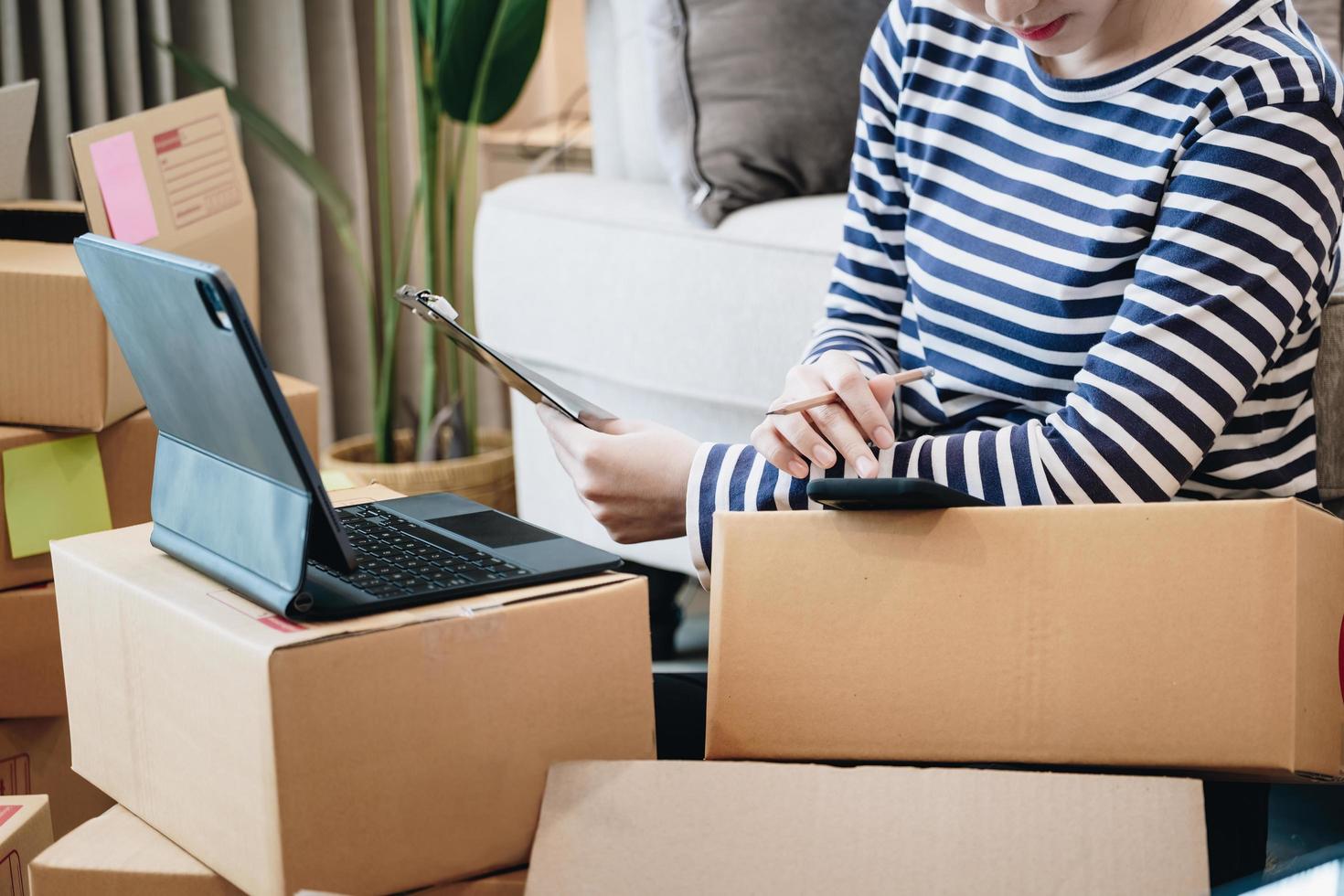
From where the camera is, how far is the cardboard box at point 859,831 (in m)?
0.61

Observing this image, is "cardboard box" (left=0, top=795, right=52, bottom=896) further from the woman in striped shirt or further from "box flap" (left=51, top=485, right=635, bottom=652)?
the woman in striped shirt

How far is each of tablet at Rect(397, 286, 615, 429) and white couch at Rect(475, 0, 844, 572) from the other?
45 centimetres

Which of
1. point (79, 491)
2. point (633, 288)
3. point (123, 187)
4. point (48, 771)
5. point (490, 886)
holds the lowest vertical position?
point (48, 771)

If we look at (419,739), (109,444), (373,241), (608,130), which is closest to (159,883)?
(419,739)

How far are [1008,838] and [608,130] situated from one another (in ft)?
4.08

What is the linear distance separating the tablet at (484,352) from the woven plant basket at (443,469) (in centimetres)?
85

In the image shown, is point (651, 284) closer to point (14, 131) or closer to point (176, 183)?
point (176, 183)

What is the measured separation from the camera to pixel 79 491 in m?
1.06

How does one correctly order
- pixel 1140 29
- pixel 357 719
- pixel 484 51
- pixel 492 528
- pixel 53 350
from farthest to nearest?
pixel 484 51 → pixel 53 350 → pixel 1140 29 → pixel 492 528 → pixel 357 719

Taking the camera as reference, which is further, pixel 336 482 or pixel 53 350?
pixel 53 350

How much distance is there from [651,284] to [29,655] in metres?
0.68

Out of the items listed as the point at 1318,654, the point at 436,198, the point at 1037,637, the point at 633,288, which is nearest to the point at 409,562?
the point at 1037,637

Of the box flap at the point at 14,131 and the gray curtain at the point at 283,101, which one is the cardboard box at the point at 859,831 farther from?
the gray curtain at the point at 283,101

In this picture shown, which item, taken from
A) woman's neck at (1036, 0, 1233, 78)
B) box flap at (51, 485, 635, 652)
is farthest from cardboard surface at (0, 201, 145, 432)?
woman's neck at (1036, 0, 1233, 78)
